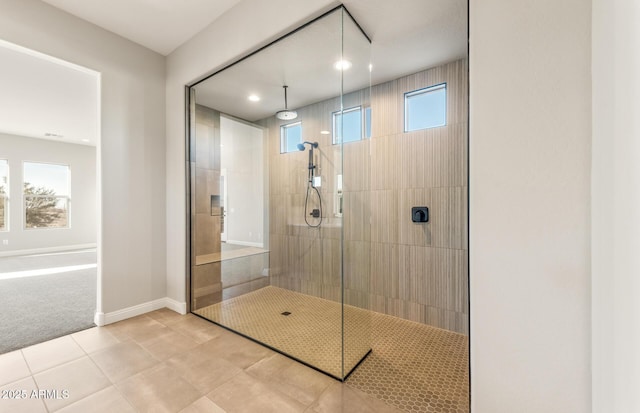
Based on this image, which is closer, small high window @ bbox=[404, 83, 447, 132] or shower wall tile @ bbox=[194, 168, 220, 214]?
small high window @ bbox=[404, 83, 447, 132]

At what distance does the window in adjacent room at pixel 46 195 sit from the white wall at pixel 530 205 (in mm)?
9463

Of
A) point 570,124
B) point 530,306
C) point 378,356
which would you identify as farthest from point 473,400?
→ point 570,124

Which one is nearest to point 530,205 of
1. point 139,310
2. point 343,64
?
point 343,64

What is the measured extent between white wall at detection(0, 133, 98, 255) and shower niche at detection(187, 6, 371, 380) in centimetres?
669

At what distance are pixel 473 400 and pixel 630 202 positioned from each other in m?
1.00

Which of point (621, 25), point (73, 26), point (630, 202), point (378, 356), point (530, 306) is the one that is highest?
point (73, 26)

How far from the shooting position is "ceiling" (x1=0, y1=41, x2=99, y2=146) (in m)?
2.99

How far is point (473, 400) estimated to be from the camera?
118 centimetres

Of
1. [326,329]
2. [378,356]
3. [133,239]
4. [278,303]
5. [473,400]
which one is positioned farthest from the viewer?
[278,303]

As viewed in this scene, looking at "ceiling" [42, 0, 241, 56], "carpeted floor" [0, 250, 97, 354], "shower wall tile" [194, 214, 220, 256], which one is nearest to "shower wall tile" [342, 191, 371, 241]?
"shower wall tile" [194, 214, 220, 256]

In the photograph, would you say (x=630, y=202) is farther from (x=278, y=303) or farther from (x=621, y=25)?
(x=278, y=303)

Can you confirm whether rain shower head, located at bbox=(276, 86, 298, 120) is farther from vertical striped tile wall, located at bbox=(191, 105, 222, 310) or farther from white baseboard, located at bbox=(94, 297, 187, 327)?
white baseboard, located at bbox=(94, 297, 187, 327)

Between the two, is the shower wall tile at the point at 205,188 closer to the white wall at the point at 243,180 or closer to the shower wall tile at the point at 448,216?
the white wall at the point at 243,180

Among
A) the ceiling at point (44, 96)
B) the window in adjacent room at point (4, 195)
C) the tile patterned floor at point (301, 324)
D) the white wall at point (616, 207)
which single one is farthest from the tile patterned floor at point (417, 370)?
the window in adjacent room at point (4, 195)
